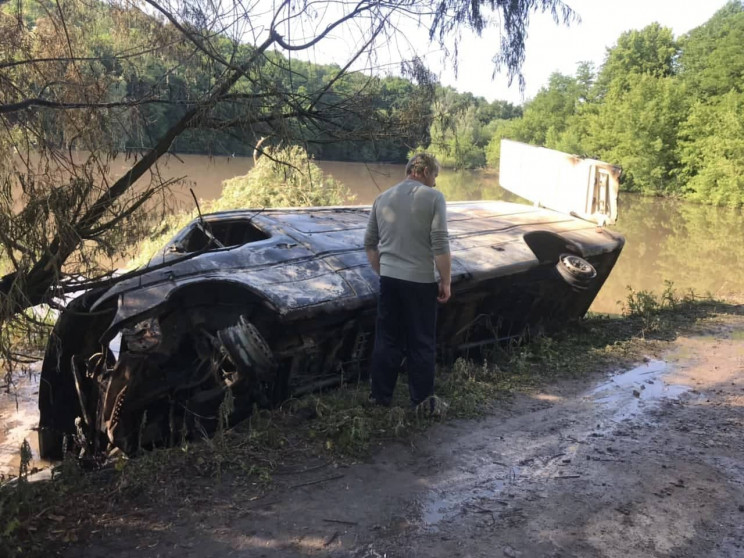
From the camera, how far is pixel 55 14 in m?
3.84

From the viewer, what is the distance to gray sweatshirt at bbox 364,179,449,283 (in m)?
4.16

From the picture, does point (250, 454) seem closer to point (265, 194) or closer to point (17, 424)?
point (17, 424)

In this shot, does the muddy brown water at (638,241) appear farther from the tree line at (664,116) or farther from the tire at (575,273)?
the tree line at (664,116)

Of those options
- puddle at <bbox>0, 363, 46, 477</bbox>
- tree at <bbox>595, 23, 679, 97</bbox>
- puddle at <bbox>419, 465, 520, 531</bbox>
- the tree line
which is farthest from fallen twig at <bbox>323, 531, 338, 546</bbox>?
tree at <bbox>595, 23, 679, 97</bbox>

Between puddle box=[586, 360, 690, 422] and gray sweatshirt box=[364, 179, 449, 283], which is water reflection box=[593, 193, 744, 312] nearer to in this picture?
puddle box=[586, 360, 690, 422]

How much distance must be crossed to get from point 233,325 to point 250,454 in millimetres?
1112

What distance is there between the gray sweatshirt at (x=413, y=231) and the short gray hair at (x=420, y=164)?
0.25 feet

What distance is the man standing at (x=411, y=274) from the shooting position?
13.8ft

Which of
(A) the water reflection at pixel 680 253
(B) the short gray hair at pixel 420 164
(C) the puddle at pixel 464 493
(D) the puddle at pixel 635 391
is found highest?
(B) the short gray hair at pixel 420 164

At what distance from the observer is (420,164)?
434cm

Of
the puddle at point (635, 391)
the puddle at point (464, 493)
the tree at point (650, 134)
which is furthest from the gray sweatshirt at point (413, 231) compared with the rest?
the tree at point (650, 134)

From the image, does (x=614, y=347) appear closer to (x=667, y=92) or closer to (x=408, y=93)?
(x=408, y=93)

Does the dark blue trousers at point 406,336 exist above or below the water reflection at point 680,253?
above

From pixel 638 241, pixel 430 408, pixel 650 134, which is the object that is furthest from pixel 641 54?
pixel 430 408
